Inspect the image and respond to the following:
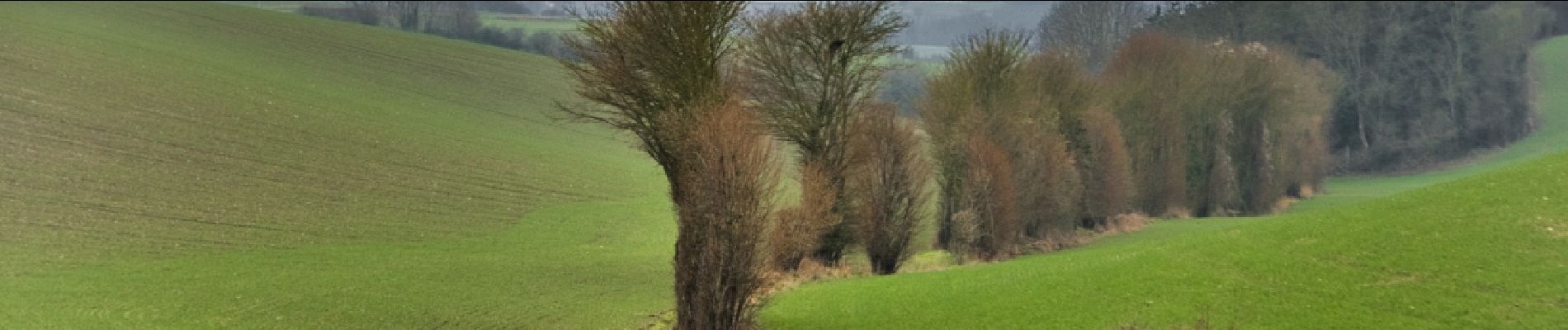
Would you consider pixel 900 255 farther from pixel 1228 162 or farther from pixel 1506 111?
pixel 1506 111

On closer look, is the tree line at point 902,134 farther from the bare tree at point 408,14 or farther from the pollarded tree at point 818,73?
the bare tree at point 408,14

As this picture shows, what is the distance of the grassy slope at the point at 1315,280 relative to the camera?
70.8 feet

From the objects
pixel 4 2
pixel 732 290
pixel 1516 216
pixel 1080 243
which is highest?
pixel 4 2

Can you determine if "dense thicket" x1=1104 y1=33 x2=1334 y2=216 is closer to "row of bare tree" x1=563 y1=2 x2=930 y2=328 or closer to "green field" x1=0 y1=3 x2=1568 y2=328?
"green field" x1=0 y1=3 x2=1568 y2=328

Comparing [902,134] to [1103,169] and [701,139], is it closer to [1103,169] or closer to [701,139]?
[1103,169]

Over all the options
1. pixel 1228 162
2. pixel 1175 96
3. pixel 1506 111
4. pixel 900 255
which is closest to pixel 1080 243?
pixel 900 255

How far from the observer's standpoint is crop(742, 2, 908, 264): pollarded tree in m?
41.7

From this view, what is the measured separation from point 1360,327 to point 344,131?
6005cm

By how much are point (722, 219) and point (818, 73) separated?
19845 millimetres

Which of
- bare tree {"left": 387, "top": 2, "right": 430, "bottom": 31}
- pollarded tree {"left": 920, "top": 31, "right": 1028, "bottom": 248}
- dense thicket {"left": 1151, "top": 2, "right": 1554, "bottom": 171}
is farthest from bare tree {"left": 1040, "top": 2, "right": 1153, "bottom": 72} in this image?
pollarded tree {"left": 920, "top": 31, "right": 1028, "bottom": 248}

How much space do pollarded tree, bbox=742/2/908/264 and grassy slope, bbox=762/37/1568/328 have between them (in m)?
9.16

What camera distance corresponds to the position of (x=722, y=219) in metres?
23.2

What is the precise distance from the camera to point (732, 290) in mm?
24078

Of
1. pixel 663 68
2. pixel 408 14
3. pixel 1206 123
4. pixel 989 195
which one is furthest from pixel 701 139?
pixel 408 14
